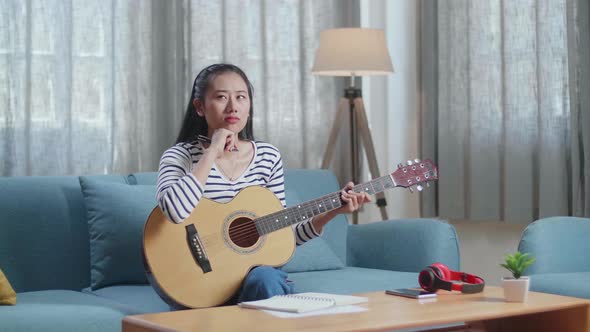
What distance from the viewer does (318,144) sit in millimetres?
4324

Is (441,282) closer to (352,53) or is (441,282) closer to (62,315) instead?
(62,315)

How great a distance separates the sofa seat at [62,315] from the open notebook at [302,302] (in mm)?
A: 449

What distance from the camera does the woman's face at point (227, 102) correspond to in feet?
8.69

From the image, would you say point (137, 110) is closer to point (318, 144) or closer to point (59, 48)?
point (59, 48)

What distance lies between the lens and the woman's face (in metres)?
2.65

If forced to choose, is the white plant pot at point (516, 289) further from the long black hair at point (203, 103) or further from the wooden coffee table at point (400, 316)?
the long black hair at point (203, 103)

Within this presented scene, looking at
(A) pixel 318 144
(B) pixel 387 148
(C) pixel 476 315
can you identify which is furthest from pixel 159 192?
(B) pixel 387 148

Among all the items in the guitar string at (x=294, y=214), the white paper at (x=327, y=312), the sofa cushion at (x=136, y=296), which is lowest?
the sofa cushion at (x=136, y=296)

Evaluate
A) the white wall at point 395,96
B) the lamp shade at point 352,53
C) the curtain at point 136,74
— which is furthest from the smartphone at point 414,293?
the white wall at point 395,96

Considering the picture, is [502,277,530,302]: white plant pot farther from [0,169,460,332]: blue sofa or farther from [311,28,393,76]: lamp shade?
[311,28,393,76]: lamp shade

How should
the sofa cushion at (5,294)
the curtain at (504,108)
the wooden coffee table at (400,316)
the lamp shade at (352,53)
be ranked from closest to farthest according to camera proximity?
1. the wooden coffee table at (400,316)
2. the sofa cushion at (5,294)
3. the curtain at (504,108)
4. the lamp shade at (352,53)

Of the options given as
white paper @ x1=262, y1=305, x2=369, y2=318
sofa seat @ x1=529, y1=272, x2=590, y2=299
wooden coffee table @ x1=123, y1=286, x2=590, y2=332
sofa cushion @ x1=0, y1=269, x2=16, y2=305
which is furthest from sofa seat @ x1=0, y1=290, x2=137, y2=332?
sofa seat @ x1=529, y1=272, x2=590, y2=299

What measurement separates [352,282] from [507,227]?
1428 mm

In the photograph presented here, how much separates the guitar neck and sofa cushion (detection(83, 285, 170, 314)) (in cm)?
35
